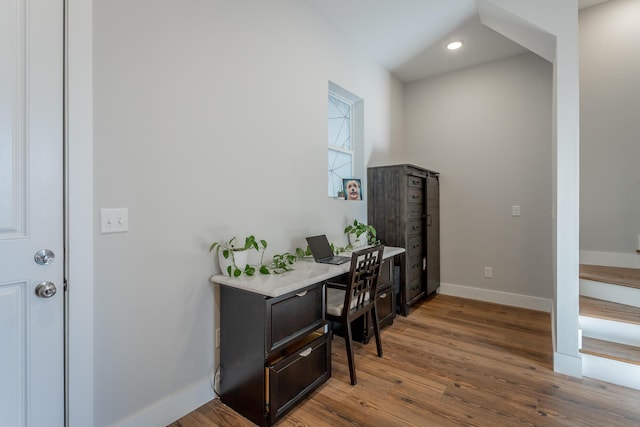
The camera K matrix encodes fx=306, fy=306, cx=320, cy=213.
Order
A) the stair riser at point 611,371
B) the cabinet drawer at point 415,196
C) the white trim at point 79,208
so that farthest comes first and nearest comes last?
the cabinet drawer at point 415,196 < the stair riser at point 611,371 < the white trim at point 79,208

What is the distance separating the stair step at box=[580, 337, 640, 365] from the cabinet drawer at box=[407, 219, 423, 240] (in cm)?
159

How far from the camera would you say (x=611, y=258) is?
2.96m

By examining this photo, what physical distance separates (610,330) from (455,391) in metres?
1.30

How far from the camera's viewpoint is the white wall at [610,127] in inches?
111

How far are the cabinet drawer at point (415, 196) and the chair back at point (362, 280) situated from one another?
1236mm

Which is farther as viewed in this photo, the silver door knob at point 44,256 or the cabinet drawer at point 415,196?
the cabinet drawer at point 415,196

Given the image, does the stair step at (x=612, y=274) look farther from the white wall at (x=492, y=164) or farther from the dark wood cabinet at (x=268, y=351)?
the dark wood cabinet at (x=268, y=351)

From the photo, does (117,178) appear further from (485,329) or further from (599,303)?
(599,303)

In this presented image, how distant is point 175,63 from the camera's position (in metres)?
1.67

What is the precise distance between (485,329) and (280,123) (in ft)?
8.57

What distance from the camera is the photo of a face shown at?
319 centimetres

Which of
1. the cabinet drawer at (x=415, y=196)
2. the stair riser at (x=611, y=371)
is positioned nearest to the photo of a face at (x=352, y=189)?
the cabinet drawer at (x=415, y=196)

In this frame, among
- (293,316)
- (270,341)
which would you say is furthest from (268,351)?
(293,316)

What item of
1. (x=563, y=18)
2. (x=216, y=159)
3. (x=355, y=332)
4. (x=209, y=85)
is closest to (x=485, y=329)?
(x=355, y=332)
